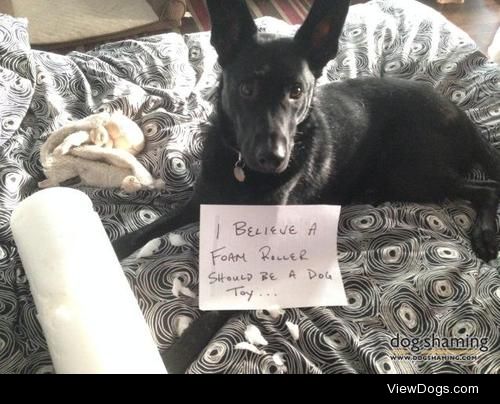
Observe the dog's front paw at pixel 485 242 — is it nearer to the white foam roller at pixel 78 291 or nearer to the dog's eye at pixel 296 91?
the dog's eye at pixel 296 91

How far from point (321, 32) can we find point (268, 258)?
1.91 ft

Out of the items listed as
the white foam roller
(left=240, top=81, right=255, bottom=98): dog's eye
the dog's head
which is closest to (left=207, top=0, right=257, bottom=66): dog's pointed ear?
the dog's head

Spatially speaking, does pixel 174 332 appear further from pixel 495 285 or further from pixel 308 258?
pixel 495 285

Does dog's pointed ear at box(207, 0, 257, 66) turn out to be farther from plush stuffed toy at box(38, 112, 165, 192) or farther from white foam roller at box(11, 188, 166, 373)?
white foam roller at box(11, 188, 166, 373)

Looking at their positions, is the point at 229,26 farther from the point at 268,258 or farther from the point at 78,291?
the point at 78,291

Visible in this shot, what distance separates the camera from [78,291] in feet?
2.58

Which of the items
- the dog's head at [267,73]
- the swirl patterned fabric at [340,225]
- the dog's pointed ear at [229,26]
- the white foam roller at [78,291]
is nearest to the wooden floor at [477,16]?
the swirl patterned fabric at [340,225]

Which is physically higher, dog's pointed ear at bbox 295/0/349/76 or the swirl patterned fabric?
dog's pointed ear at bbox 295/0/349/76

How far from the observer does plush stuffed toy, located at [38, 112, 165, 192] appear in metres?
1.31

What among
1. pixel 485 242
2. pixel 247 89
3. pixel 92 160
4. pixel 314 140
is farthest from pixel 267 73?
pixel 485 242

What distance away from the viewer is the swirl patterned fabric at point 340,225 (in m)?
1.00
